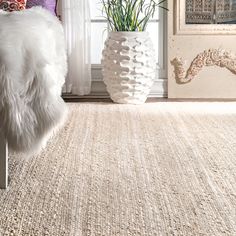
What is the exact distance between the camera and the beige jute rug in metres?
1.30

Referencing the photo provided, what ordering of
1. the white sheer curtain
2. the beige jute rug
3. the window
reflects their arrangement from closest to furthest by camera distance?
the beige jute rug → the white sheer curtain → the window

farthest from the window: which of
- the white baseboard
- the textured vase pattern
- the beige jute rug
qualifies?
the beige jute rug

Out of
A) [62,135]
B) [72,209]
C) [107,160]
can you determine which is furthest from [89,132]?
[72,209]

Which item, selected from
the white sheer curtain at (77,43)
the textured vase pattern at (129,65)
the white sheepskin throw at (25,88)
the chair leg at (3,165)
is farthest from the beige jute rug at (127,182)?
the white sheer curtain at (77,43)

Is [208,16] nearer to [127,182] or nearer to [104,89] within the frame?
[104,89]

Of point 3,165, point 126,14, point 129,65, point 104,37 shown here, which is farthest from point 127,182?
point 104,37

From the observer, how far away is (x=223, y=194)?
4.99 ft

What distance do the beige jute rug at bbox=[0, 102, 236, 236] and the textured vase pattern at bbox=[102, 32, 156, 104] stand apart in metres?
0.63

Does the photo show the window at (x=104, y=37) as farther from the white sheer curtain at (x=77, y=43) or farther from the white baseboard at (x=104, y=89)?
the white sheer curtain at (x=77, y=43)

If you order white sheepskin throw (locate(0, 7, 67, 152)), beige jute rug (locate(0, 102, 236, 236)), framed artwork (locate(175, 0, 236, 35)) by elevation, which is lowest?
beige jute rug (locate(0, 102, 236, 236))

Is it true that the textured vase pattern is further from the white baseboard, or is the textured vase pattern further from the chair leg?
the chair leg

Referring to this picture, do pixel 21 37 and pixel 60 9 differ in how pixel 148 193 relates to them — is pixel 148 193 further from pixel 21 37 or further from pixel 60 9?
pixel 60 9

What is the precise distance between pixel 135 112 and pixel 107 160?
3.67ft

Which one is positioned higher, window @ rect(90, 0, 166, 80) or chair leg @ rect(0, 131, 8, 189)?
window @ rect(90, 0, 166, 80)
